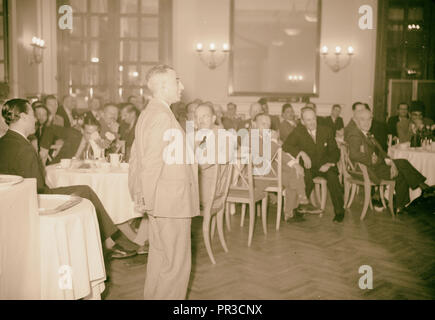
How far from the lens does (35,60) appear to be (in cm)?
947

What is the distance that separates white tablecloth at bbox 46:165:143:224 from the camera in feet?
13.2

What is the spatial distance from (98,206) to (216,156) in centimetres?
107

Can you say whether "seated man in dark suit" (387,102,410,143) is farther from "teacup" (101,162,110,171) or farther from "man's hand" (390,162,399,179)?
"teacup" (101,162,110,171)

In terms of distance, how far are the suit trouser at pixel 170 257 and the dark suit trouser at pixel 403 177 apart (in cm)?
382

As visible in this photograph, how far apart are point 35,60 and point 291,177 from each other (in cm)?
650

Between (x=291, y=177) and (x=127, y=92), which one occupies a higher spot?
(x=127, y=92)

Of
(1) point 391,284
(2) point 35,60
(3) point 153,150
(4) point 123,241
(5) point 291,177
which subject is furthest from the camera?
(2) point 35,60

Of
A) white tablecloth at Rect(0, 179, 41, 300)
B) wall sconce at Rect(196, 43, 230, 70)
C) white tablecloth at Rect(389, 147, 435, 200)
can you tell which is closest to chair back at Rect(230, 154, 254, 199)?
white tablecloth at Rect(389, 147, 435, 200)

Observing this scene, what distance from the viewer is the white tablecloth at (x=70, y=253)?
101 inches

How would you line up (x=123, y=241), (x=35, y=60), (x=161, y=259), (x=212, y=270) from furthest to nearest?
(x=35, y=60) < (x=123, y=241) < (x=212, y=270) < (x=161, y=259)

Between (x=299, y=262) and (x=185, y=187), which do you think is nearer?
(x=185, y=187)

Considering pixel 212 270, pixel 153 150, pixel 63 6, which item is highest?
pixel 63 6
